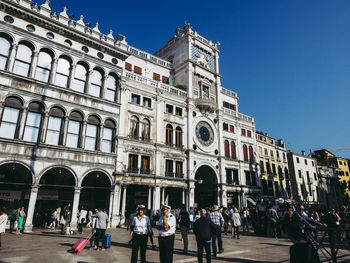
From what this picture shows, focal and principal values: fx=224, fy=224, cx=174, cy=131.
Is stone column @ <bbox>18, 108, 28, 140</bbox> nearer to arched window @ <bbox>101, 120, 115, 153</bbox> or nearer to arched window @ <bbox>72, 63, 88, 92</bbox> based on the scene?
arched window @ <bbox>72, 63, 88, 92</bbox>

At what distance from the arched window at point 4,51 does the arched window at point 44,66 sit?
7.02 ft

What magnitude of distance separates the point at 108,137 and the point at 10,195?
8.75 m

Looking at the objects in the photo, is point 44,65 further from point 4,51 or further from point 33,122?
point 33,122

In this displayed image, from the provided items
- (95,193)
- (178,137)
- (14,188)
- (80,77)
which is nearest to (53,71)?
(80,77)

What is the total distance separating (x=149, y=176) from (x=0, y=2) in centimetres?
1892

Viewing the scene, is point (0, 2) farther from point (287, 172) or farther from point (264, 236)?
point (287, 172)

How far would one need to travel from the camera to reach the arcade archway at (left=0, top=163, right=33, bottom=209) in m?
17.3

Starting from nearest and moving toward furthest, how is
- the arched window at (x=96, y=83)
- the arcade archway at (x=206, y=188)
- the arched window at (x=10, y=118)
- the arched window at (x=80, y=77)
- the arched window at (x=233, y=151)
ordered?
the arched window at (x=10, y=118)
the arched window at (x=80, y=77)
the arched window at (x=96, y=83)
the arcade archway at (x=206, y=188)
the arched window at (x=233, y=151)

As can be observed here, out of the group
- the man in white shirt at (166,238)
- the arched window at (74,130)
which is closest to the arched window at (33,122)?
the arched window at (74,130)

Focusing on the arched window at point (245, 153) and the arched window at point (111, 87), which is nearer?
the arched window at point (111, 87)

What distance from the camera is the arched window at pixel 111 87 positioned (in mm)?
22250

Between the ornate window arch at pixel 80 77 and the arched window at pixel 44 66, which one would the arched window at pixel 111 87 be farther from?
the arched window at pixel 44 66

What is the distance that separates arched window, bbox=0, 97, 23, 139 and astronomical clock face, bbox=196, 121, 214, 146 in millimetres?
18676

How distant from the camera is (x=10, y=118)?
16609 millimetres
